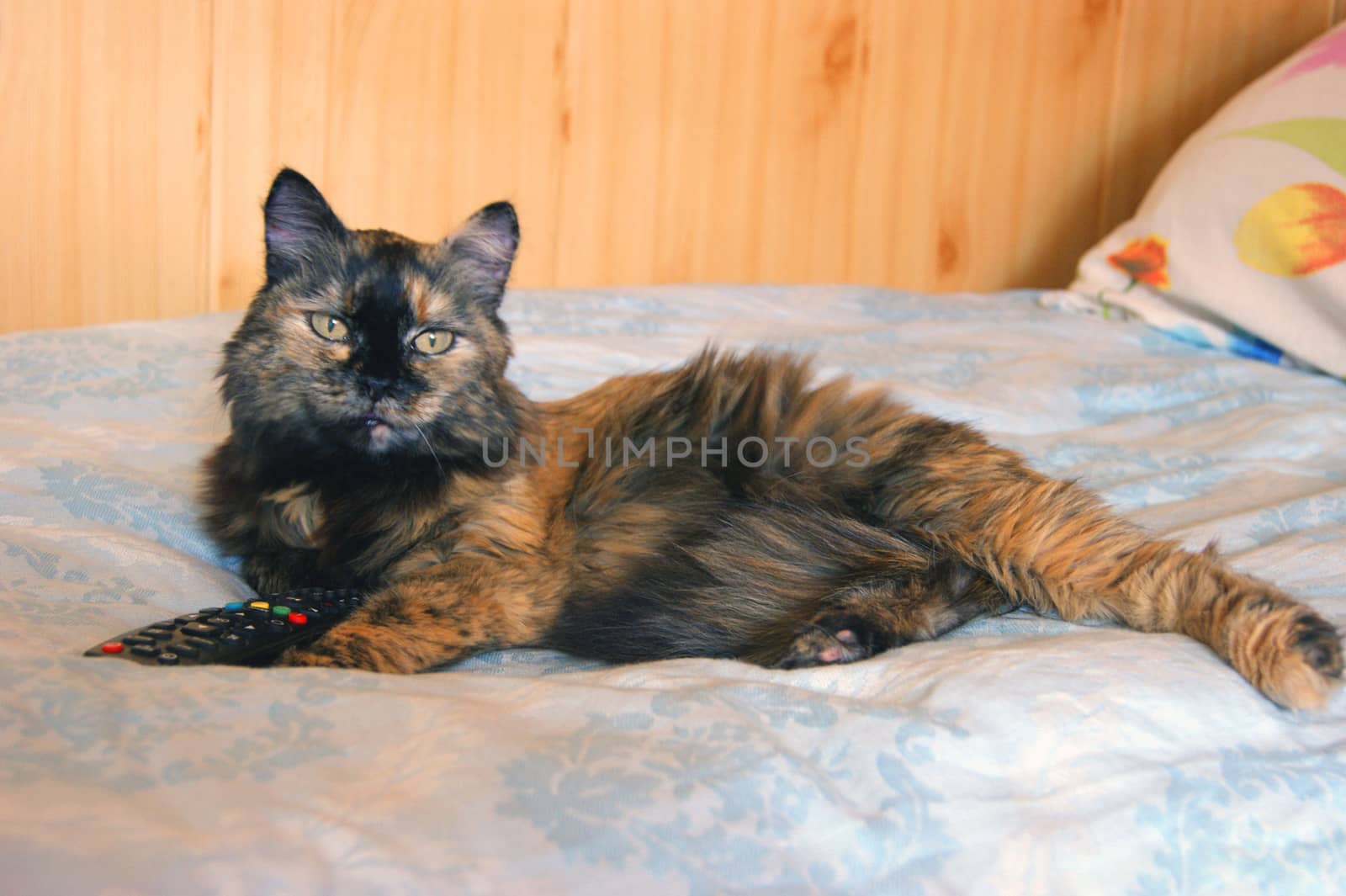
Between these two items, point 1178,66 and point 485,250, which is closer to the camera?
point 485,250

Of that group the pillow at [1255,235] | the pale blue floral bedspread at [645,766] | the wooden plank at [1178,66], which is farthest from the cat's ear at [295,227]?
the wooden plank at [1178,66]

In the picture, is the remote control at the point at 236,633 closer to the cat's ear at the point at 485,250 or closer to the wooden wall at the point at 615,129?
the cat's ear at the point at 485,250

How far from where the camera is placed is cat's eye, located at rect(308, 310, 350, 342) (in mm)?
1573

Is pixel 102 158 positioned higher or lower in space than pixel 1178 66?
lower

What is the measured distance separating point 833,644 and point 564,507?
0.63 meters

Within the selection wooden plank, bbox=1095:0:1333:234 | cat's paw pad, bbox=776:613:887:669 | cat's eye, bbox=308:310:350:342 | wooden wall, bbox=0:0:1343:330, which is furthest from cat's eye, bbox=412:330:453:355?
wooden plank, bbox=1095:0:1333:234

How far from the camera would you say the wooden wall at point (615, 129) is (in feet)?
9.11

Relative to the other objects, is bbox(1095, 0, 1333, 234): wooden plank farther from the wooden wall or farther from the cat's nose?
the cat's nose

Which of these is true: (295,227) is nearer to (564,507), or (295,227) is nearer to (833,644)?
(564,507)

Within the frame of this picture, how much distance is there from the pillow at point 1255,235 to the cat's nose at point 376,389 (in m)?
2.28

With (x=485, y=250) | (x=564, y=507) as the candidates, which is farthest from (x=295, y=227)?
(x=564, y=507)

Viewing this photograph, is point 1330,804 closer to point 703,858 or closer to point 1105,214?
point 703,858

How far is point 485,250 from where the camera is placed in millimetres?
1772

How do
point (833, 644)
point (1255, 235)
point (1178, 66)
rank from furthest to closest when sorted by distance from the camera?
point (1178, 66) → point (1255, 235) → point (833, 644)
